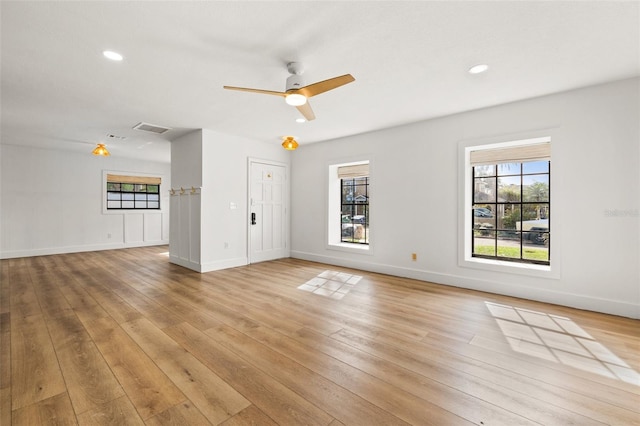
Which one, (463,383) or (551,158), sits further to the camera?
(551,158)

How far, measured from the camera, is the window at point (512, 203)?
3967 millimetres

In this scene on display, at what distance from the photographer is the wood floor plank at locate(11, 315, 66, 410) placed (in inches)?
72.7

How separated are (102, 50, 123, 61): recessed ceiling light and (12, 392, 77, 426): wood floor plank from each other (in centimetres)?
283

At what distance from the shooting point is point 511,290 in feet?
12.8

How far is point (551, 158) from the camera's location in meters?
3.62

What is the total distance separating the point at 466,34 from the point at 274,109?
264 centimetres

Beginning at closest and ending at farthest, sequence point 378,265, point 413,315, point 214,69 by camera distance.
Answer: point 214,69 < point 413,315 < point 378,265

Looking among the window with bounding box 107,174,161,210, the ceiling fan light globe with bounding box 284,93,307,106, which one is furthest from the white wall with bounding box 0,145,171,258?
the ceiling fan light globe with bounding box 284,93,307,106

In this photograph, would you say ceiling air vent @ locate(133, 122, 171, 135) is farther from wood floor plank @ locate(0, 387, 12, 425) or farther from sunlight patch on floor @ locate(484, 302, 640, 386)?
sunlight patch on floor @ locate(484, 302, 640, 386)

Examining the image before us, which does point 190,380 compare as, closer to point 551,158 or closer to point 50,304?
point 50,304

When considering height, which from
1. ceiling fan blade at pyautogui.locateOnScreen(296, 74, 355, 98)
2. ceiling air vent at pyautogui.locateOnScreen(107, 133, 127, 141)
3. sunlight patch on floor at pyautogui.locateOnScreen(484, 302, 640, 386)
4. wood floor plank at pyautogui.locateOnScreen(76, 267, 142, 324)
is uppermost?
ceiling air vent at pyautogui.locateOnScreen(107, 133, 127, 141)

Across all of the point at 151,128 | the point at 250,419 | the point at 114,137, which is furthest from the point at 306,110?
the point at 114,137

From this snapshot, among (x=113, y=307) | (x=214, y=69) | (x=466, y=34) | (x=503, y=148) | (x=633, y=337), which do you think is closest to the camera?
(x=466, y=34)

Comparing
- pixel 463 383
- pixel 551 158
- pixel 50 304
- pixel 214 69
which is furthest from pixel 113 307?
pixel 551 158
